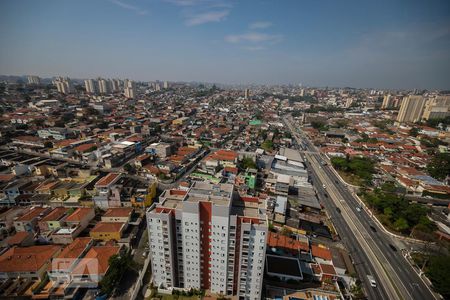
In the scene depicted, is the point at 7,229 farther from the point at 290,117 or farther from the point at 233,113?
the point at 290,117

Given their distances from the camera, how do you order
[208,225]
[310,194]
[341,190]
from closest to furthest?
[208,225], [310,194], [341,190]

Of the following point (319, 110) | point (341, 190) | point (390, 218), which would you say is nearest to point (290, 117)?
point (319, 110)

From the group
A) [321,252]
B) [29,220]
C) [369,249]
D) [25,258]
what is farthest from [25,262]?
[369,249]

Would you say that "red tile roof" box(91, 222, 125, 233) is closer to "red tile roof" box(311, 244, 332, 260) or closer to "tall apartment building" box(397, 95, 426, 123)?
"red tile roof" box(311, 244, 332, 260)

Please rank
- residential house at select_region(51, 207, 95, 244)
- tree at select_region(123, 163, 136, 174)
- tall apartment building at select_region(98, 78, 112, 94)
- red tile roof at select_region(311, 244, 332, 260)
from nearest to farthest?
red tile roof at select_region(311, 244, 332, 260) → residential house at select_region(51, 207, 95, 244) → tree at select_region(123, 163, 136, 174) → tall apartment building at select_region(98, 78, 112, 94)

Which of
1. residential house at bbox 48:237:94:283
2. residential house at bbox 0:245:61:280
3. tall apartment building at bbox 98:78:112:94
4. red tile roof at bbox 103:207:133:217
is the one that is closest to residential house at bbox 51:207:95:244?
red tile roof at bbox 103:207:133:217

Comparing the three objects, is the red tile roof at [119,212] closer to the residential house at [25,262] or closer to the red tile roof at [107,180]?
the red tile roof at [107,180]

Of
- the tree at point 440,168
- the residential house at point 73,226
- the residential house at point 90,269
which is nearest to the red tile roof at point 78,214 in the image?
the residential house at point 73,226
